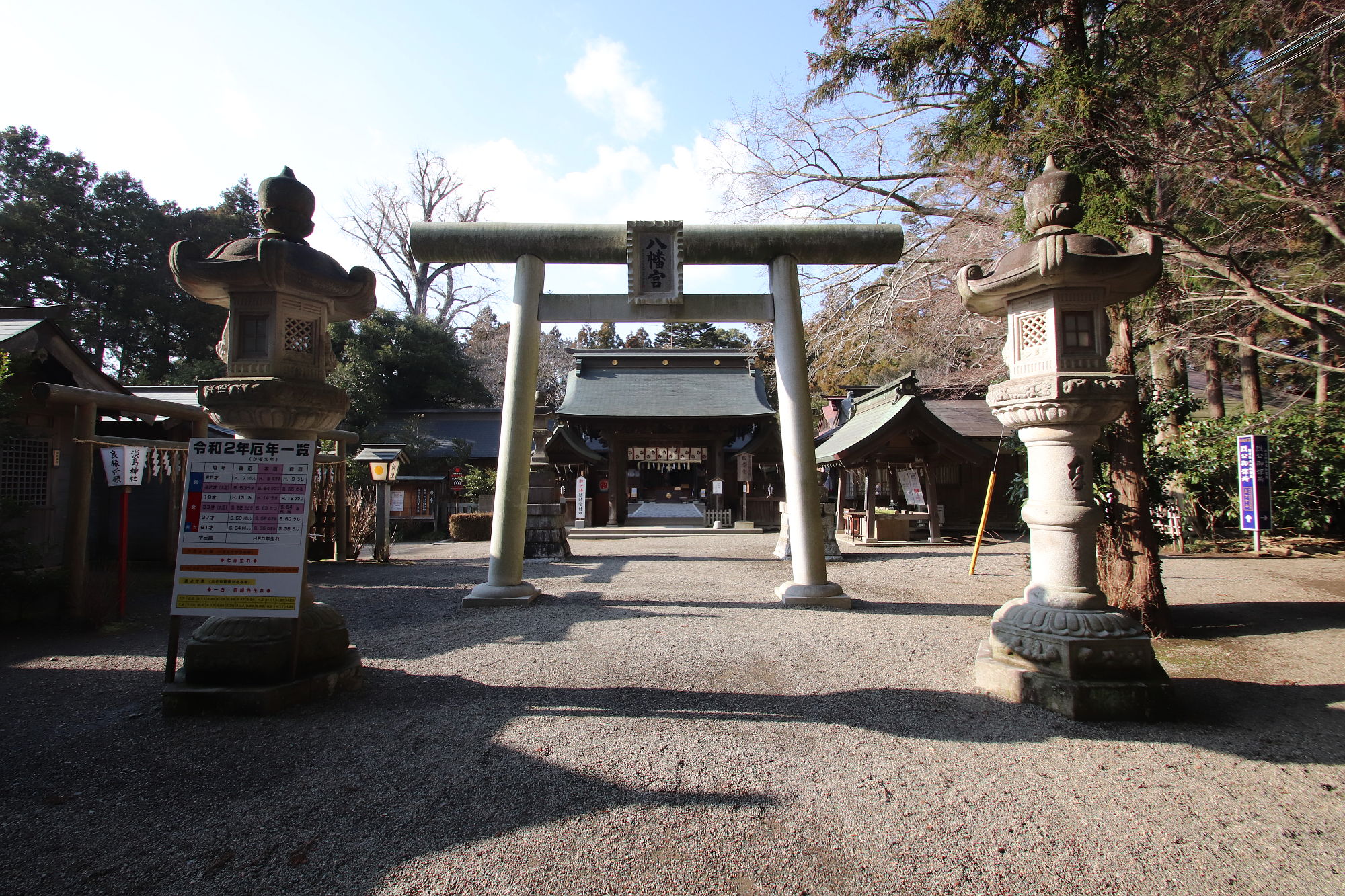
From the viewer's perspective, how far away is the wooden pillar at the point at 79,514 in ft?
18.1

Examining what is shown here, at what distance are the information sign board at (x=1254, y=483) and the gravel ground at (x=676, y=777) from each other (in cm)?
534

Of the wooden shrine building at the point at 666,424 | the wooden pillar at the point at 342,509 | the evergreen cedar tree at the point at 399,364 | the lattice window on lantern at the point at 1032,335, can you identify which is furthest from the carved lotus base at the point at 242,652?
the evergreen cedar tree at the point at 399,364

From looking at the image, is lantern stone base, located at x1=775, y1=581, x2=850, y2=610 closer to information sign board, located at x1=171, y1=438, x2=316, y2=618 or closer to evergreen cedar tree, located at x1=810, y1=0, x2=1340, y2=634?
evergreen cedar tree, located at x1=810, y1=0, x2=1340, y2=634

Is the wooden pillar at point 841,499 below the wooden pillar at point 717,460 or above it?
below

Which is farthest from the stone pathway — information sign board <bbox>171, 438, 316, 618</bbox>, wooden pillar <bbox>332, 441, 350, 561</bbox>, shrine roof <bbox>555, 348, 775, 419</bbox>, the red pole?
information sign board <bbox>171, 438, 316, 618</bbox>

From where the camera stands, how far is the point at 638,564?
9.80 metres

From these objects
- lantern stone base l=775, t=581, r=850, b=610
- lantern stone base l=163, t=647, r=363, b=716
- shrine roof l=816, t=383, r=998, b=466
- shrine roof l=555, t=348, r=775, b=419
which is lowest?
lantern stone base l=163, t=647, r=363, b=716

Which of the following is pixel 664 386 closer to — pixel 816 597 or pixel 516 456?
pixel 516 456

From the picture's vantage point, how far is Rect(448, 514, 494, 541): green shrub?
1490 centimetres

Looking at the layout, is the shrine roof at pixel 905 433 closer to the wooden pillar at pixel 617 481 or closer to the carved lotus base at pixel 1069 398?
the wooden pillar at pixel 617 481

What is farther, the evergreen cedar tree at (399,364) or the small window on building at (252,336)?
the evergreen cedar tree at (399,364)

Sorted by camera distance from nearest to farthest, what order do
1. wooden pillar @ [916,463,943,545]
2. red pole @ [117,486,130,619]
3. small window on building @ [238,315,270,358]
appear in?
small window on building @ [238,315,270,358]
red pole @ [117,486,130,619]
wooden pillar @ [916,463,943,545]

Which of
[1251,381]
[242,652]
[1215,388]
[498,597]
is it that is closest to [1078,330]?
[242,652]

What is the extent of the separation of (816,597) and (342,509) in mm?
7904
